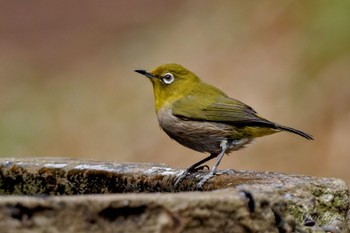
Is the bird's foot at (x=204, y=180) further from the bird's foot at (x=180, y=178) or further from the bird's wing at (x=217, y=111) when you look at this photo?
the bird's wing at (x=217, y=111)

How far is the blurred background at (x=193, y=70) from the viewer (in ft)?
46.5

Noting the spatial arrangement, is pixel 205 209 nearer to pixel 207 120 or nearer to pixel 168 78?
pixel 207 120

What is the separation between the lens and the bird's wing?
22.6 ft

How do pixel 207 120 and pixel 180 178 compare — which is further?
pixel 207 120

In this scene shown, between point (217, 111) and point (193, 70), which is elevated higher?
point (193, 70)

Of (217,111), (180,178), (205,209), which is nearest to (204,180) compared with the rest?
(180,178)

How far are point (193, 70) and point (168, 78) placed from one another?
10054 millimetres

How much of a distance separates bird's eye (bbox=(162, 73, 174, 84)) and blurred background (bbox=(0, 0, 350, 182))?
19.0 ft

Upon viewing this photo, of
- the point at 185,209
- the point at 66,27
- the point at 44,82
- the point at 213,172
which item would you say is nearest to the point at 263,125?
the point at 213,172

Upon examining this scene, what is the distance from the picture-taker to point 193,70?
57.6 feet

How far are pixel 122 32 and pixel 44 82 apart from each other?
10.1 feet

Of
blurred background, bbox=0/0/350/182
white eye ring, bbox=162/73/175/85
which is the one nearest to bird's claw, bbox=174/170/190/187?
white eye ring, bbox=162/73/175/85

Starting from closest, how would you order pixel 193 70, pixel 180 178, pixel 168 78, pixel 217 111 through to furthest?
pixel 180 178 → pixel 217 111 → pixel 168 78 → pixel 193 70

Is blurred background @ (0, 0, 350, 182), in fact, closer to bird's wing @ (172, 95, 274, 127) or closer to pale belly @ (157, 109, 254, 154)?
bird's wing @ (172, 95, 274, 127)
